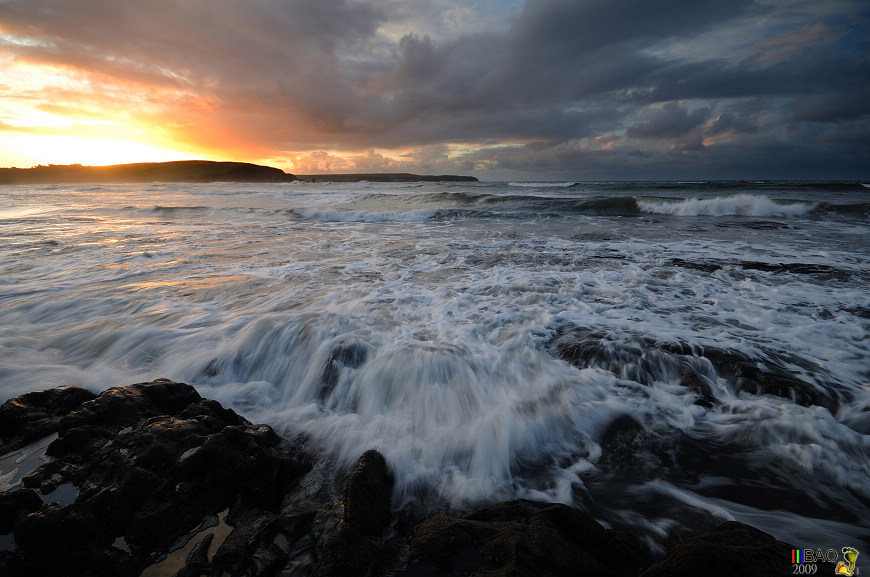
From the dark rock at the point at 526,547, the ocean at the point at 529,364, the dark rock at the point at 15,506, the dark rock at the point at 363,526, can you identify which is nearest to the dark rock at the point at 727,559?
the dark rock at the point at 526,547

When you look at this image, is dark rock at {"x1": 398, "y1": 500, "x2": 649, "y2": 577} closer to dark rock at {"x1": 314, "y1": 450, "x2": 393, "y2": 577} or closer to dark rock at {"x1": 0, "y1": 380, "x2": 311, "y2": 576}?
dark rock at {"x1": 314, "y1": 450, "x2": 393, "y2": 577}

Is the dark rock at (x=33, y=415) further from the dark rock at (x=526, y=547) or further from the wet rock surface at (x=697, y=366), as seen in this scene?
the wet rock surface at (x=697, y=366)

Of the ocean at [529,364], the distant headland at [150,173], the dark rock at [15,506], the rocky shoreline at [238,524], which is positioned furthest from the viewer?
the distant headland at [150,173]

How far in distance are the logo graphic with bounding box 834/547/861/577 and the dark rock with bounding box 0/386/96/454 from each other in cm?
448

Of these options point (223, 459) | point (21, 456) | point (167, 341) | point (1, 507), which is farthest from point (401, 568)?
point (167, 341)

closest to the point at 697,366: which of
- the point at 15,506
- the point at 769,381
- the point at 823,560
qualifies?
the point at 769,381

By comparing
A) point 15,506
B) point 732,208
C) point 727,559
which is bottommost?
point 15,506

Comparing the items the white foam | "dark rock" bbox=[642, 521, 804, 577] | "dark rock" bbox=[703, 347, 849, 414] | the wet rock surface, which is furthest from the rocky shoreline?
the white foam

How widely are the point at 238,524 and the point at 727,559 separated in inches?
90.2

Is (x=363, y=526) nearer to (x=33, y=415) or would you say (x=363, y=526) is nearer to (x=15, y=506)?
(x=15, y=506)

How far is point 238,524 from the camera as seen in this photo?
2082 mm

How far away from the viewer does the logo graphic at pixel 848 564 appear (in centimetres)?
174

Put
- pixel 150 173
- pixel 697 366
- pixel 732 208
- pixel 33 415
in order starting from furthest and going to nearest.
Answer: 1. pixel 150 173
2. pixel 732 208
3. pixel 697 366
4. pixel 33 415

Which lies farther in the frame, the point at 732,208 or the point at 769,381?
the point at 732,208
